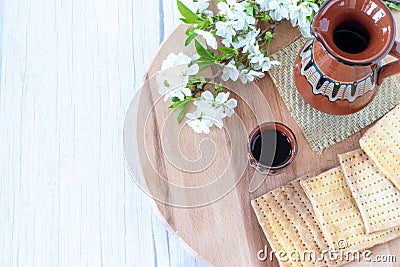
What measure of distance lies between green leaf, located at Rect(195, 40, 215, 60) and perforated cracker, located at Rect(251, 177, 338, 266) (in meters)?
0.28

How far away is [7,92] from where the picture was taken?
139cm

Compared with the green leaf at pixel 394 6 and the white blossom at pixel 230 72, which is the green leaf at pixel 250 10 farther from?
the green leaf at pixel 394 6

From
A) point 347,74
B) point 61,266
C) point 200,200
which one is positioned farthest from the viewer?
point 61,266

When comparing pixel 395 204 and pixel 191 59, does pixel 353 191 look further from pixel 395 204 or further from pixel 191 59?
pixel 191 59

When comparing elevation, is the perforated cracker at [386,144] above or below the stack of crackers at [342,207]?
above

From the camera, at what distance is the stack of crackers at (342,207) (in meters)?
1.03

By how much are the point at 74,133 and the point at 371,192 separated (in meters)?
0.69

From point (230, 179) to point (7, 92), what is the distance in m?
0.62

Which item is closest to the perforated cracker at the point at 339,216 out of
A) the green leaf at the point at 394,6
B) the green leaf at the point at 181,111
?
the green leaf at the point at 181,111

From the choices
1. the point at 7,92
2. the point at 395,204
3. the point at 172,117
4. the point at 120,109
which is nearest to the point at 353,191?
the point at 395,204

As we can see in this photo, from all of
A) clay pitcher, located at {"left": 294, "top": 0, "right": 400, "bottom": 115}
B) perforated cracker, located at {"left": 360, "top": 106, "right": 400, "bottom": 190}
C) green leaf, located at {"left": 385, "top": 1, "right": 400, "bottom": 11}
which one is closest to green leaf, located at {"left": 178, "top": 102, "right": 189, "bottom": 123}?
clay pitcher, located at {"left": 294, "top": 0, "right": 400, "bottom": 115}

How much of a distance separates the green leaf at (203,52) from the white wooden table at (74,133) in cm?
32

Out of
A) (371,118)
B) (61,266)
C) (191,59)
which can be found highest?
(191,59)

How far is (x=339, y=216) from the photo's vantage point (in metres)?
1.04
